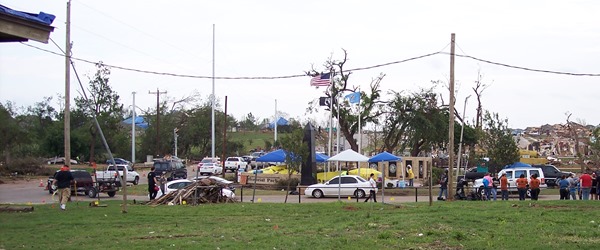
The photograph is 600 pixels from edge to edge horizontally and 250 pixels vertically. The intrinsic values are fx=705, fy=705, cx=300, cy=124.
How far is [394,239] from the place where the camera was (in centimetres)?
1525

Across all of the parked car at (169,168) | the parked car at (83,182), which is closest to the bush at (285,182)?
the parked car at (169,168)

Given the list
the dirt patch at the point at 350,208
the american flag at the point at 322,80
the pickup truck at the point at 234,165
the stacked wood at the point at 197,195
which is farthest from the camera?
the pickup truck at the point at 234,165

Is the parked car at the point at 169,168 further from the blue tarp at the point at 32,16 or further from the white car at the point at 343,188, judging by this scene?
the blue tarp at the point at 32,16

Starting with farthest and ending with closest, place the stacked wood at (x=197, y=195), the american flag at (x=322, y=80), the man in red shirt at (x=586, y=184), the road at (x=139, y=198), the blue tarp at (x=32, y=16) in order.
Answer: the american flag at (x=322, y=80) → the road at (x=139, y=198) → the man in red shirt at (x=586, y=184) → the stacked wood at (x=197, y=195) → the blue tarp at (x=32, y=16)

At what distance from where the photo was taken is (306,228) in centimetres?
1767

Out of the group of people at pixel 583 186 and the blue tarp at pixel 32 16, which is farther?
the group of people at pixel 583 186

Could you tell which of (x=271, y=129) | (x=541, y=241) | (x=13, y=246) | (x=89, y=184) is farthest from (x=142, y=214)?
(x=271, y=129)

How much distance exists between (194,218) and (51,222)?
162 inches

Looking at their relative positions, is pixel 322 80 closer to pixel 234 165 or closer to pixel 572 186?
pixel 572 186

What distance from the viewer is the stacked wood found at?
2856cm

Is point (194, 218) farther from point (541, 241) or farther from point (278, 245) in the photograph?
point (541, 241)

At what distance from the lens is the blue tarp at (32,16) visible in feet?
29.0

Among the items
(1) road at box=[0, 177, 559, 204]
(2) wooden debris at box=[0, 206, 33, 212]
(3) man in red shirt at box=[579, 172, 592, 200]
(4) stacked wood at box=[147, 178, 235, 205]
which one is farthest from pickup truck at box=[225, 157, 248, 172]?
(2) wooden debris at box=[0, 206, 33, 212]

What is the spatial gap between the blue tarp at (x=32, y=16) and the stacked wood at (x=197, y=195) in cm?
1918
